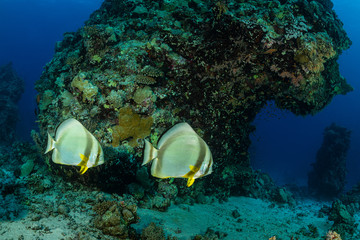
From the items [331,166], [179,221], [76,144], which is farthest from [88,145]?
[331,166]

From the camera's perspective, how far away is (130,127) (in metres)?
4.78

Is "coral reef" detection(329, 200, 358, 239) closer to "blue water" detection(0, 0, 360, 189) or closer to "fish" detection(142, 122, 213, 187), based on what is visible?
"fish" detection(142, 122, 213, 187)

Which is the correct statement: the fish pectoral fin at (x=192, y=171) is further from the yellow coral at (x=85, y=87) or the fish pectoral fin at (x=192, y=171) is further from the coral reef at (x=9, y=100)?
the coral reef at (x=9, y=100)

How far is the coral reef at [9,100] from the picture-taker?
17.8m

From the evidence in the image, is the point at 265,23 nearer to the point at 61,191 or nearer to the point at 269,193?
the point at 61,191

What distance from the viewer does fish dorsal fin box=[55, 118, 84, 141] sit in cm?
258

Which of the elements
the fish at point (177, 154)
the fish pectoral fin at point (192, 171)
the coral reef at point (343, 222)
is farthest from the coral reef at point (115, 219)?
the coral reef at point (343, 222)

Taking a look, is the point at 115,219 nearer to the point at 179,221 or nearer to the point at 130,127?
the point at 179,221

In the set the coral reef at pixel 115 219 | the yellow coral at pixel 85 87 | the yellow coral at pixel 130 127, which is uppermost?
the yellow coral at pixel 85 87

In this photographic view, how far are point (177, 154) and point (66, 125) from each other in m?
1.43

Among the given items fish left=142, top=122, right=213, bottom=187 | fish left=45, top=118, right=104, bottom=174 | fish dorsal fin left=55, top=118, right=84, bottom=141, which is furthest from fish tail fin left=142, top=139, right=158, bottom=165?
fish dorsal fin left=55, top=118, right=84, bottom=141

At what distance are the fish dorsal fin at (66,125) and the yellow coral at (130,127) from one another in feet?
6.71

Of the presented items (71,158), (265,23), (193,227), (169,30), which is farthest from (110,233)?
(265,23)

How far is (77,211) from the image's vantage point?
3711 mm
